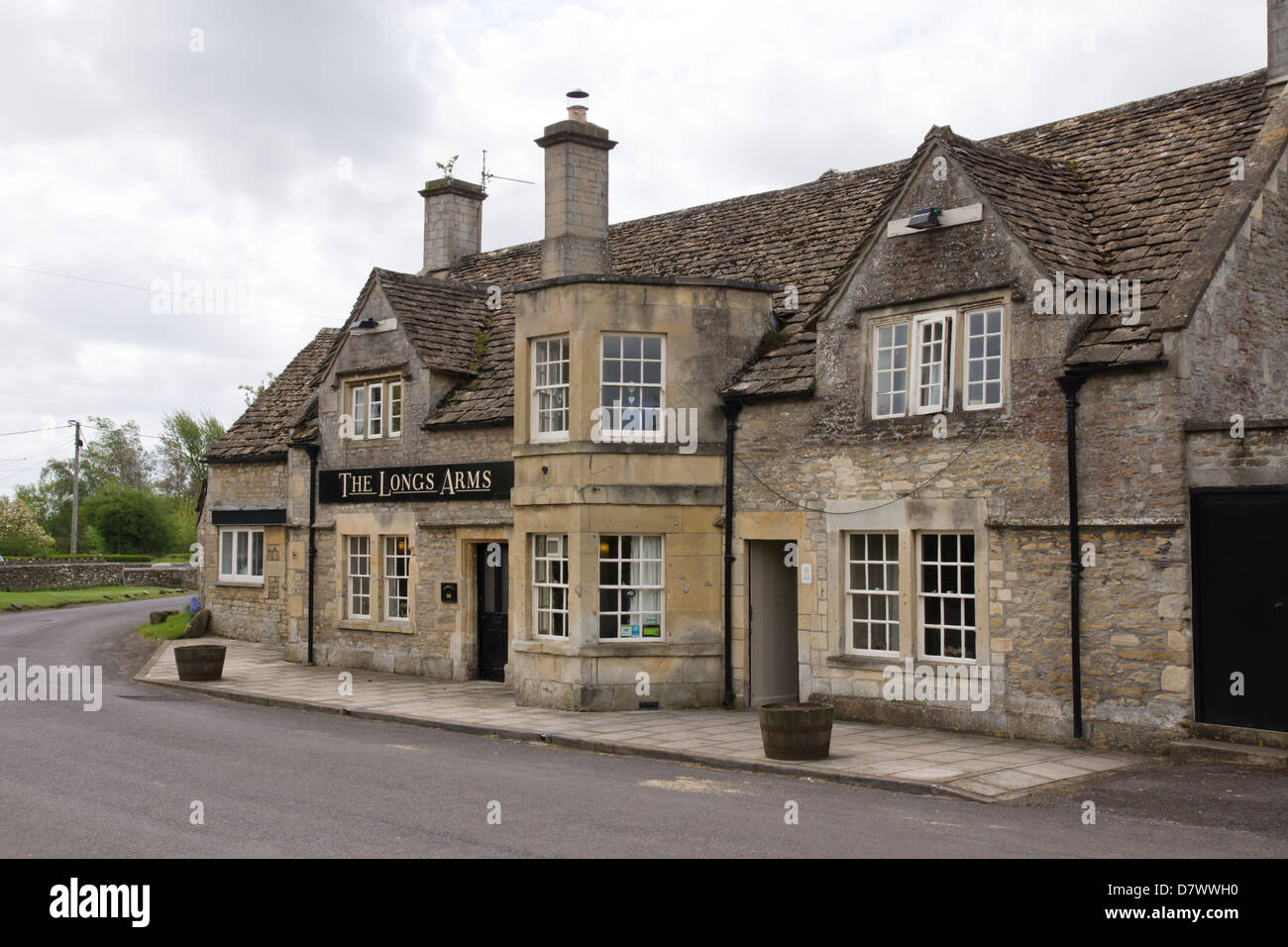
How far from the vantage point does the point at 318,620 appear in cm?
2459

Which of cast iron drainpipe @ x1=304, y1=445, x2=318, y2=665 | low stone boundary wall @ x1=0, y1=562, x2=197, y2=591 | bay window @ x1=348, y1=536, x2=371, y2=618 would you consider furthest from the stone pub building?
low stone boundary wall @ x1=0, y1=562, x2=197, y2=591

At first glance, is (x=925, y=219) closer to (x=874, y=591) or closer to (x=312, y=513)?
(x=874, y=591)

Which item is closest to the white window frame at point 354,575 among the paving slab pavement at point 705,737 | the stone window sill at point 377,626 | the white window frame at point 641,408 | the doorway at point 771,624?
the stone window sill at point 377,626

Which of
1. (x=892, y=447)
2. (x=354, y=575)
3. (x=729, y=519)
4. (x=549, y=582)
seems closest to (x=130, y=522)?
(x=354, y=575)

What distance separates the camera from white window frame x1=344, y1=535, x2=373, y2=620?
2389 centimetres

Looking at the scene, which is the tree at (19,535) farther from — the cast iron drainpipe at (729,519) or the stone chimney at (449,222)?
the cast iron drainpipe at (729,519)

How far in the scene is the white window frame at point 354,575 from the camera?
23891mm

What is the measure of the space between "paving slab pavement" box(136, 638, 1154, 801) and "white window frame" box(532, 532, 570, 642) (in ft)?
4.19

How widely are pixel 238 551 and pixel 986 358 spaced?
814 inches

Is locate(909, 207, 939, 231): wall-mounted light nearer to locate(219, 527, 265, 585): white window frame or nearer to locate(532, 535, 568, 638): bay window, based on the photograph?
locate(532, 535, 568, 638): bay window

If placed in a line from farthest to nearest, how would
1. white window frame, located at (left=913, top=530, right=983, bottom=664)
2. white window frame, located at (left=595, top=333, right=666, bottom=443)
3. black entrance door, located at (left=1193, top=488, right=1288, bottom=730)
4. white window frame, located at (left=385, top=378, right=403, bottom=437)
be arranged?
white window frame, located at (left=385, top=378, right=403, bottom=437), white window frame, located at (left=595, top=333, right=666, bottom=443), white window frame, located at (left=913, top=530, right=983, bottom=664), black entrance door, located at (left=1193, top=488, right=1288, bottom=730)

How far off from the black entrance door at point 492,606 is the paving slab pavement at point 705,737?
46cm

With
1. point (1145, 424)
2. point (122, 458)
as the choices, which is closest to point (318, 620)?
point (1145, 424)

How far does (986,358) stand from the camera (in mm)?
15055
